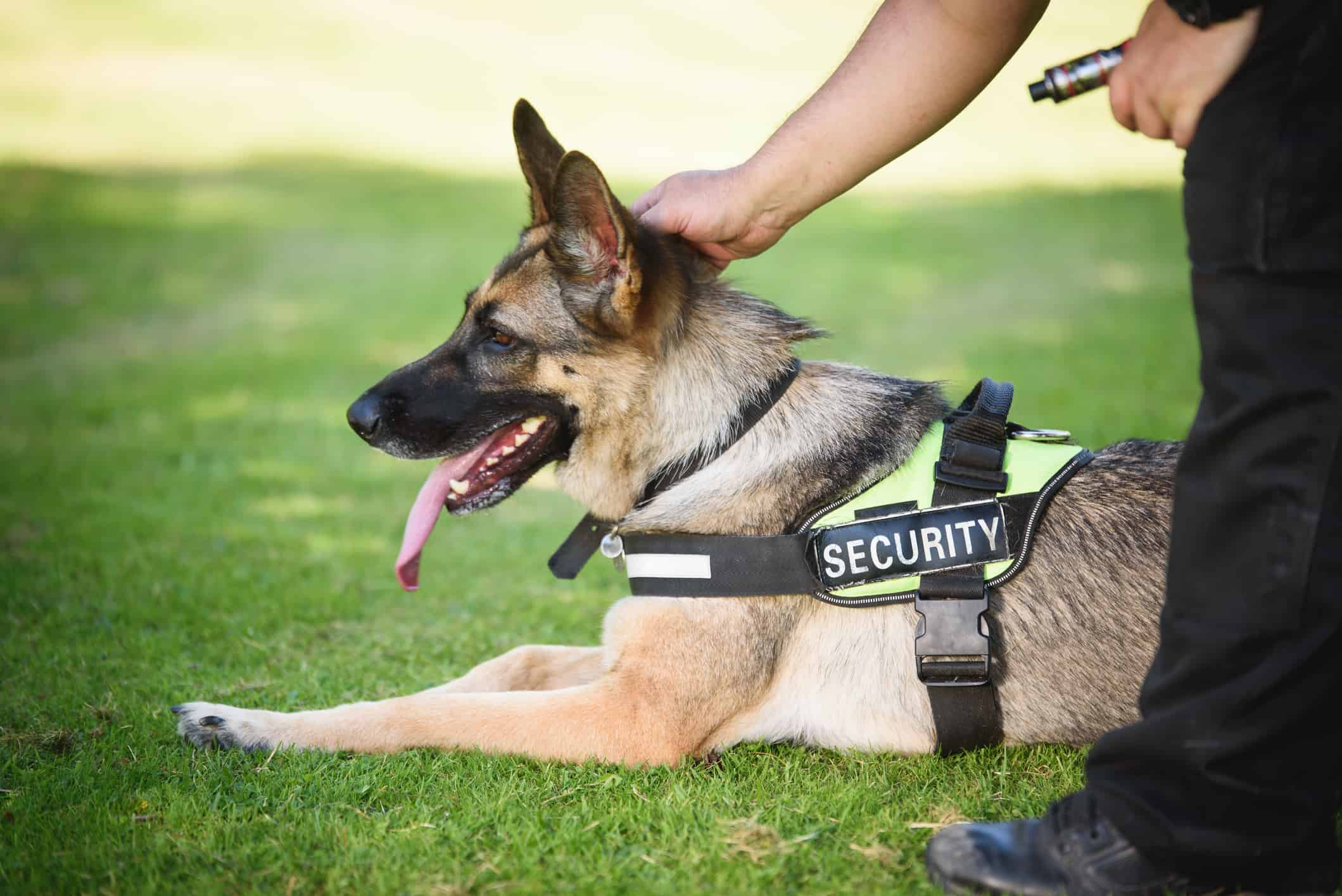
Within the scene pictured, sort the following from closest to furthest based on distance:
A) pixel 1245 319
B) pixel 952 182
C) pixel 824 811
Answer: pixel 1245 319 < pixel 824 811 < pixel 952 182

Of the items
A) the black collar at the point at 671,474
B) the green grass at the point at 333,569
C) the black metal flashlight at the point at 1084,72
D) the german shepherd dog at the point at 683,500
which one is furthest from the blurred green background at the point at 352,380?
the black metal flashlight at the point at 1084,72

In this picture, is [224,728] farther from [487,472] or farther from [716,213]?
[716,213]

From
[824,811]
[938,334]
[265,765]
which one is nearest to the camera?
[824,811]

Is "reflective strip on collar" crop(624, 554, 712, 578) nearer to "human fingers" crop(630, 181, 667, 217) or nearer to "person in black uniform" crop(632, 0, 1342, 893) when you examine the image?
"person in black uniform" crop(632, 0, 1342, 893)

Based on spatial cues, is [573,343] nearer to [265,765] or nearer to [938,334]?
[265,765]

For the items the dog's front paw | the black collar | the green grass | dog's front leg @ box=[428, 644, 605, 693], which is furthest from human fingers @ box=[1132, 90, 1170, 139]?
the dog's front paw

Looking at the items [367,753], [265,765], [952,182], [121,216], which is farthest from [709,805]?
[952,182]

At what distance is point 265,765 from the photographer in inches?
125

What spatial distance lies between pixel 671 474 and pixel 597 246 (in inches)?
32.4

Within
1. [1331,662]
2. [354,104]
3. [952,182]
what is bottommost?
[1331,662]

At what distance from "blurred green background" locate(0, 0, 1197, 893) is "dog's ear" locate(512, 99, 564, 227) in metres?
1.67

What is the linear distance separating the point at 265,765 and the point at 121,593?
92.8 inches

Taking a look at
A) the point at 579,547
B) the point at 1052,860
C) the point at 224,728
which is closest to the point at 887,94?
the point at 579,547

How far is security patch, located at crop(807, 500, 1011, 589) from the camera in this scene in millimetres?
3076
